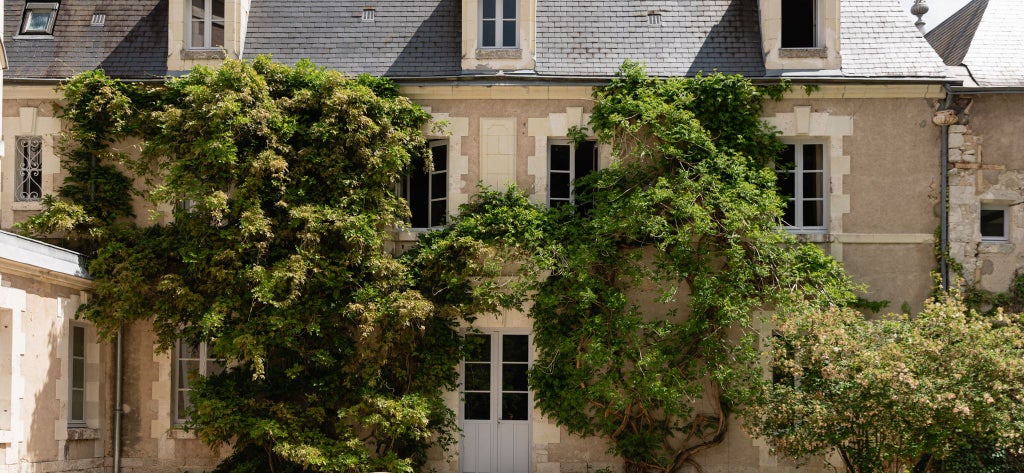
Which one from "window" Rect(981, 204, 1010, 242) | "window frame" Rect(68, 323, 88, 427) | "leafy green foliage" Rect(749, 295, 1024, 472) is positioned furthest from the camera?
"window" Rect(981, 204, 1010, 242)

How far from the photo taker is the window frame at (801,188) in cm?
1281

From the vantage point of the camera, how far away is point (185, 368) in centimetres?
1289

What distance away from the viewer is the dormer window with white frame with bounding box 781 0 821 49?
43.5 feet

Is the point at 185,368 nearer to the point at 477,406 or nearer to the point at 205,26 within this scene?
the point at 477,406

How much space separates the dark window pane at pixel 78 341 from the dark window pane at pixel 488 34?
18.5 feet

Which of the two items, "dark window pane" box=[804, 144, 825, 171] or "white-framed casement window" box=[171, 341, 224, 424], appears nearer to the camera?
"white-framed casement window" box=[171, 341, 224, 424]

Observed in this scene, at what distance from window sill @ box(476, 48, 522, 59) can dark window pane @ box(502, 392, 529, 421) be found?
3912mm

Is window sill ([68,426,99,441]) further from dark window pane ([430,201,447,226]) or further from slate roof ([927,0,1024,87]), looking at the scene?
slate roof ([927,0,1024,87])

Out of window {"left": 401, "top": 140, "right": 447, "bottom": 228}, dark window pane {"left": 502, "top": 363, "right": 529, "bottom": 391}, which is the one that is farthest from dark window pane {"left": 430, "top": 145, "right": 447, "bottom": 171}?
dark window pane {"left": 502, "top": 363, "right": 529, "bottom": 391}

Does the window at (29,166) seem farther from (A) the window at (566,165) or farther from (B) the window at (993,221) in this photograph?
(B) the window at (993,221)

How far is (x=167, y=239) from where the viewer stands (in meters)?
12.2

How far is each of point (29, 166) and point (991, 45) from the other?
11782 millimetres

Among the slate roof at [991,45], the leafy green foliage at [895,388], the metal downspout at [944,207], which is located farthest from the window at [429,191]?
the slate roof at [991,45]

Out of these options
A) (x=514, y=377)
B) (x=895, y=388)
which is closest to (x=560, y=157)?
(x=514, y=377)
